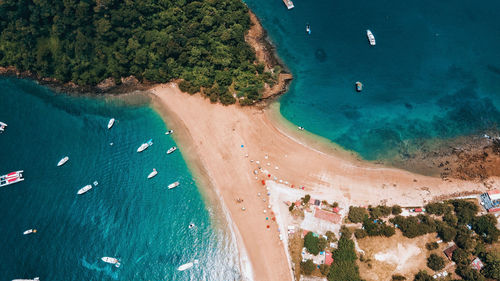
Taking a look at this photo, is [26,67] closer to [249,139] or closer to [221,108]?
[221,108]

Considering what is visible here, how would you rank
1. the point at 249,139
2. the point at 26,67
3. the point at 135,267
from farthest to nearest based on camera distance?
the point at 26,67 < the point at 249,139 < the point at 135,267

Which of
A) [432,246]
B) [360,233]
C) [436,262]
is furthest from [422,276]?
[360,233]

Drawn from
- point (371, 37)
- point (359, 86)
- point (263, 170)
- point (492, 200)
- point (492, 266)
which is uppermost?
point (371, 37)

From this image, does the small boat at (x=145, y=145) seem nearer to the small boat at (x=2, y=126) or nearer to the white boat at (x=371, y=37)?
the small boat at (x=2, y=126)

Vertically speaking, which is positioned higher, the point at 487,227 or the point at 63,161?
the point at 63,161

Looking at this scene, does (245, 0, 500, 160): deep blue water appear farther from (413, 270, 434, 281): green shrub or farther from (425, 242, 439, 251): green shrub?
(413, 270, 434, 281): green shrub

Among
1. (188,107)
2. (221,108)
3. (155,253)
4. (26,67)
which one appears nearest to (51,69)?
(26,67)

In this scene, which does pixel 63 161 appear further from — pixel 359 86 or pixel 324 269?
pixel 359 86
